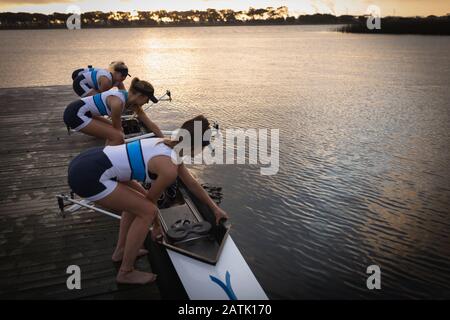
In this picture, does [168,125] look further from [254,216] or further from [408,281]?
[408,281]

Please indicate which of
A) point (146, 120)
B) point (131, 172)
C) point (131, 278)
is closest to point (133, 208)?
point (131, 172)

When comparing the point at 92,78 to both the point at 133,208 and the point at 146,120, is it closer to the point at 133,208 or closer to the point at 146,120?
the point at 146,120

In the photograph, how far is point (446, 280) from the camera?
25.9 feet

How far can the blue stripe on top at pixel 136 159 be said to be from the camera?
15.2 feet

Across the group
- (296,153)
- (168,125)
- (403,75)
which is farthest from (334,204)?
(403,75)

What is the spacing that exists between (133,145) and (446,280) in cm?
715

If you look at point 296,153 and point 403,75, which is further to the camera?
point 403,75

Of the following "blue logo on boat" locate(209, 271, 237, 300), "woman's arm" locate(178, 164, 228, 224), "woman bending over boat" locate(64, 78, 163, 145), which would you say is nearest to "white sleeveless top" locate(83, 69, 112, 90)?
"woman bending over boat" locate(64, 78, 163, 145)

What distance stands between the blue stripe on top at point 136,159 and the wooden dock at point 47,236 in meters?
1.96

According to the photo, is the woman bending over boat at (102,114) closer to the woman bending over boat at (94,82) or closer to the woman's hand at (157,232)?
the woman bending over boat at (94,82)

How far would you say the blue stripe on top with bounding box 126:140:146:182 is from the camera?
4.63 metres

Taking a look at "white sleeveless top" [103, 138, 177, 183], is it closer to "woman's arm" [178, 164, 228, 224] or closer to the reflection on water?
"woman's arm" [178, 164, 228, 224]

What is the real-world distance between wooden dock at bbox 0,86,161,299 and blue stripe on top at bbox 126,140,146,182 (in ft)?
6.42

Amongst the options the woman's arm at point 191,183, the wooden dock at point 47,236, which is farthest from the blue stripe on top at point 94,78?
the woman's arm at point 191,183
